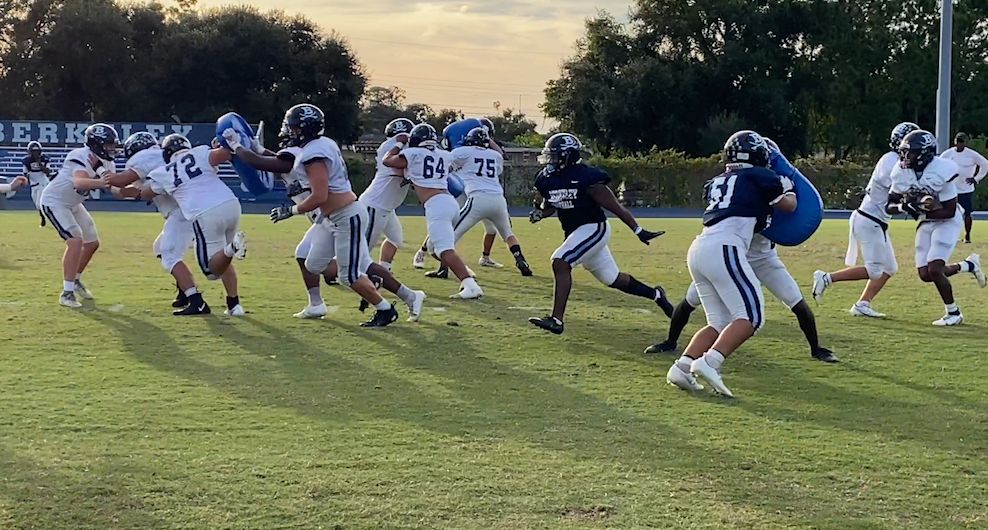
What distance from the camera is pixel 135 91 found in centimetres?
4516

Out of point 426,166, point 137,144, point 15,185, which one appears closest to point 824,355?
point 426,166

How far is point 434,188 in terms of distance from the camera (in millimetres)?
10766

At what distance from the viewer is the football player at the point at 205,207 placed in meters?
9.24

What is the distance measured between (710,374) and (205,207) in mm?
4875

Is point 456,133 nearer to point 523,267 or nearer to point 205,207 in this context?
point 523,267

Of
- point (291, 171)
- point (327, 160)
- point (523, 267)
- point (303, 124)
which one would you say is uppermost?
point (303, 124)

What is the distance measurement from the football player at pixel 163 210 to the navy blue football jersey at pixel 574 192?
11.0ft

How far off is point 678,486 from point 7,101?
161 feet

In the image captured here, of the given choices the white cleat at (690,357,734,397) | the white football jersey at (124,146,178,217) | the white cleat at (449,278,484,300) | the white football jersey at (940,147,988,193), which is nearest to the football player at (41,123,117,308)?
the white football jersey at (124,146,178,217)

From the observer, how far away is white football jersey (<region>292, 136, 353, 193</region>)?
8.38 m

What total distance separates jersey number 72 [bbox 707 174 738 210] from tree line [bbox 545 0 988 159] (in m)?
38.8

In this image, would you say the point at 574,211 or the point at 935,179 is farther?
the point at 935,179

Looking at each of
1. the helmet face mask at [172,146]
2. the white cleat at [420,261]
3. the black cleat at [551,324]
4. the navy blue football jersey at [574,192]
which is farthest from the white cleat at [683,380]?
the white cleat at [420,261]

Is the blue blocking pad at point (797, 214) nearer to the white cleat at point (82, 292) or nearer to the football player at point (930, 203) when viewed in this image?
the football player at point (930, 203)
